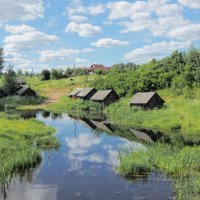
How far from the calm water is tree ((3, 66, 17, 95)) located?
209 ft

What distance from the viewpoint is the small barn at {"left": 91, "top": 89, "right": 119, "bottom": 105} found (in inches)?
2911

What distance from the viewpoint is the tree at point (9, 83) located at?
93250mm

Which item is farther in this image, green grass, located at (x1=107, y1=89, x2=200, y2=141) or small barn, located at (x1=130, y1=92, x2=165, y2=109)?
small barn, located at (x1=130, y1=92, x2=165, y2=109)

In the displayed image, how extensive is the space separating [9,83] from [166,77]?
41.3 meters

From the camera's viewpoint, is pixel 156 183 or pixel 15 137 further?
pixel 15 137

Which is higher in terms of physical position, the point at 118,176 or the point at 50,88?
the point at 50,88

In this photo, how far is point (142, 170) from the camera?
2345 centimetres

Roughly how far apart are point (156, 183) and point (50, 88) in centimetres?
9887

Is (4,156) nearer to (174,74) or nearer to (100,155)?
(100,155)

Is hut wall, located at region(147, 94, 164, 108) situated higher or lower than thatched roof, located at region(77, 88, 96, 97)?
lower

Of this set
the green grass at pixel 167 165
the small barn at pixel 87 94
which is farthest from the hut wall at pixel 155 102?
the green grass at pixel 167 165

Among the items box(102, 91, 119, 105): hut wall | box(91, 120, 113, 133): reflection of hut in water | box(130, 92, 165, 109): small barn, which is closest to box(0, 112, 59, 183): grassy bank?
box(91, 120, 113, 133): reflection of hut in water

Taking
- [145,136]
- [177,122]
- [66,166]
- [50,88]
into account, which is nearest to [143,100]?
[177,122]

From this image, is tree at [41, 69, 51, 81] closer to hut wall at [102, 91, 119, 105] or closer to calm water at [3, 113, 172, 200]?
hut wall at [102, 91, 119, 105]
